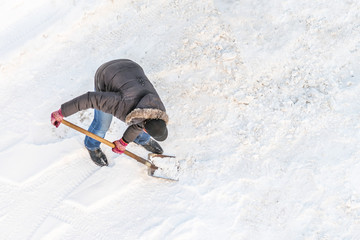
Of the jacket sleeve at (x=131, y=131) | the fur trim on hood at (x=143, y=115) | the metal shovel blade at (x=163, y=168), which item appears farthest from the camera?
the metal shovel blade at (x=163, y=168)

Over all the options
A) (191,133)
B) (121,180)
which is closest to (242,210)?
(191,133)

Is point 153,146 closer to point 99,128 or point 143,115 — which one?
point 99,128

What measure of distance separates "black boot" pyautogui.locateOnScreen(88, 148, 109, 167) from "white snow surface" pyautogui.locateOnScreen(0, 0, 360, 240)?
2.6 inches

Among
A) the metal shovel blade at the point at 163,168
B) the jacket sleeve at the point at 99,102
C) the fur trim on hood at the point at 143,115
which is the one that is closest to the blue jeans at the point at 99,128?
the metal shovel blade at the point at 163,168

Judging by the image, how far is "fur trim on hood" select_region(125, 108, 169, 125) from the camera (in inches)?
98.0

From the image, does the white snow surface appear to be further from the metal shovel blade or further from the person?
the person

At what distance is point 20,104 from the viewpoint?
358 centimetres

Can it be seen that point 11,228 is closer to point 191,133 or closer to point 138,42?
point 191,133

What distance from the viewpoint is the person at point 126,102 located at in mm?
2508

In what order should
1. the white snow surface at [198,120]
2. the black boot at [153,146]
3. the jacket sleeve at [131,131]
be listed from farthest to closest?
the black boot at [153,146], the white snow surface at [198,120], the jacket sleeve at [131,131]

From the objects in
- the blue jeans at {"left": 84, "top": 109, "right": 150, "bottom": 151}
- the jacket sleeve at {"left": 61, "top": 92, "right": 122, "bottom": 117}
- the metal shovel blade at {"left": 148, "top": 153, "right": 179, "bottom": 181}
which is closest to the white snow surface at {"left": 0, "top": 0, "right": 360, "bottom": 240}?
the metal shovel blade at {"left": 148, "top": 153, "right": 179, "bottom": 181}

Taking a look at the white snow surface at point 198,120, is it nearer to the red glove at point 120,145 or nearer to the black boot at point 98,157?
the black boot at point 98,157

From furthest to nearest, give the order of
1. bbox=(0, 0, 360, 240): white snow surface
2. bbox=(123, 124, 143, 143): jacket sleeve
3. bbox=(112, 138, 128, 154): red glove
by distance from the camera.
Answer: bbox=(0, 0, 360, 240): white snow surface < bbox=(112, 138, 128, 154): red glove < bbox=(123, 124, 143, 143): jacket sleeve

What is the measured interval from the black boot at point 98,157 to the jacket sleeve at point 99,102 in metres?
0.67
